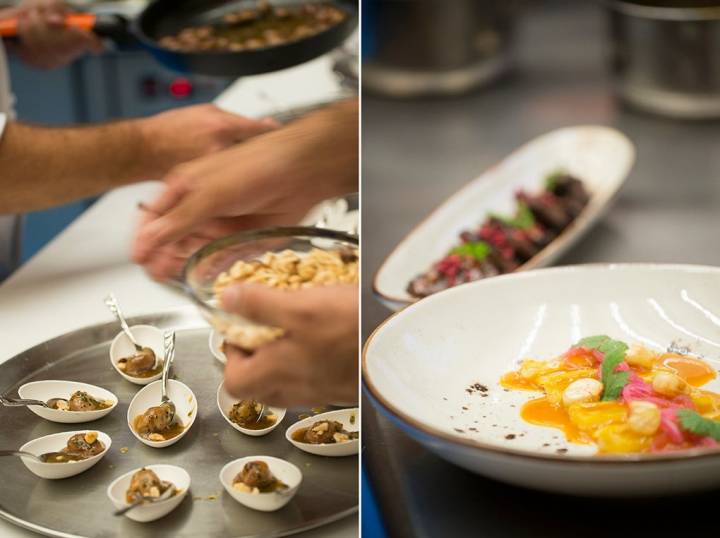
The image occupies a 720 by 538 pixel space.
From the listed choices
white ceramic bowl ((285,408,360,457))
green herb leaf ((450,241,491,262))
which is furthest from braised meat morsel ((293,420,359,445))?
green herb leaf ((450,241,491,262))

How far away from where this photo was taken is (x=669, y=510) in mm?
684

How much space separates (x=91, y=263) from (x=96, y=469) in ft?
0.80

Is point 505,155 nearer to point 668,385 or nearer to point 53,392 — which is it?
point 668,385

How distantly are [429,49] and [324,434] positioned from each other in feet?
5.00

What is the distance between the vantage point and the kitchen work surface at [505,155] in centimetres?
69

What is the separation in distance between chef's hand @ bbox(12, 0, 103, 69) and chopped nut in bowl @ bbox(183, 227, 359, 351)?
25 cm

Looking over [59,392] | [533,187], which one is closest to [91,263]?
[59,392]

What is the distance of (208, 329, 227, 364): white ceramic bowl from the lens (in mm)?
767

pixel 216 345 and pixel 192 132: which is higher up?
pixel 192 132

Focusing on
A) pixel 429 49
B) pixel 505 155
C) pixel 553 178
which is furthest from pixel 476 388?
pixel 429 49

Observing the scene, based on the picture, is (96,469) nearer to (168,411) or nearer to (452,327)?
(168,411)

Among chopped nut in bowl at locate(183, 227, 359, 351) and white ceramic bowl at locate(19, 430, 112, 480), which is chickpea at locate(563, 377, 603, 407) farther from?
white ceramic bowl at locate(19, 430, 112, 480)

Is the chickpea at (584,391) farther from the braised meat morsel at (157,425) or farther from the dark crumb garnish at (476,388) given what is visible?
the braised meat morsel at (157,425)

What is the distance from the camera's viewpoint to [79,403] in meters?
0.75
